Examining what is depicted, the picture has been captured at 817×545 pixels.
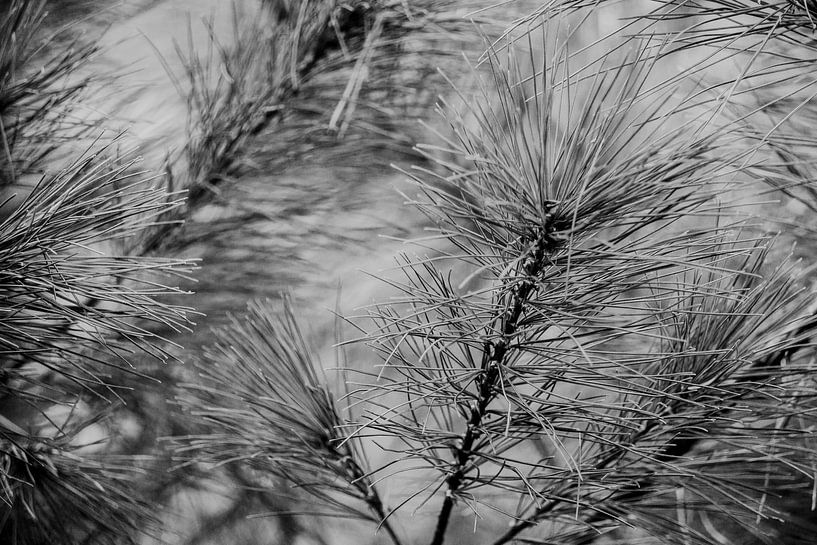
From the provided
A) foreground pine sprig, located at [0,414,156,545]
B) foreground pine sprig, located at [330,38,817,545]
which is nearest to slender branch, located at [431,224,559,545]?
foreground pine sprig, located at [330,38,817,545]

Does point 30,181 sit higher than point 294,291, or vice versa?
point 30,181

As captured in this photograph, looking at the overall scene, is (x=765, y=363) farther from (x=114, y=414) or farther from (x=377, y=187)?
(x=114, y=414)

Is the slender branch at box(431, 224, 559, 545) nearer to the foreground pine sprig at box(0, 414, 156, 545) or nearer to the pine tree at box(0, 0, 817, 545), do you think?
the pine tree at box(0, 0, 817, 545)

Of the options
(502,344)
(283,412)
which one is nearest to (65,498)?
(283,412)

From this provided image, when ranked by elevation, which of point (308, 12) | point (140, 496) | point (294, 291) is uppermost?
point (308, 12)

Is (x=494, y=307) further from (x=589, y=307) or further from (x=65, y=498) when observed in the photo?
(x=65, y=498)

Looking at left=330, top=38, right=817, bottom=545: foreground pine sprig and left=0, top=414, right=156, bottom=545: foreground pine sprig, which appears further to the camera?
left=0, top=414, right=156, bottom=545: foreground pine sprig

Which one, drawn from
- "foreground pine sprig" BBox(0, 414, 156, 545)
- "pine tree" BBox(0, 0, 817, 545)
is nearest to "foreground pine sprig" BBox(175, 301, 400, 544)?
"pine tree" BBox(0, 0, 817, 545)

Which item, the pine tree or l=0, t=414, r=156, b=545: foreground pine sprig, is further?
l=0, t=414, r=156, b=545: foreground pine sprig

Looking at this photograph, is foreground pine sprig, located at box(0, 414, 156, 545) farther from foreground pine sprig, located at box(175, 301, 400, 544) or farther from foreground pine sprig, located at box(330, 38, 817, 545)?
foreground pine sprig, located at box(330, 38, 817, 545)

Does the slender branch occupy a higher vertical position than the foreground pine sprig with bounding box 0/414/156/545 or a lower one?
higher

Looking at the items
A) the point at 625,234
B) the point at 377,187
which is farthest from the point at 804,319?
the point at 377,187
